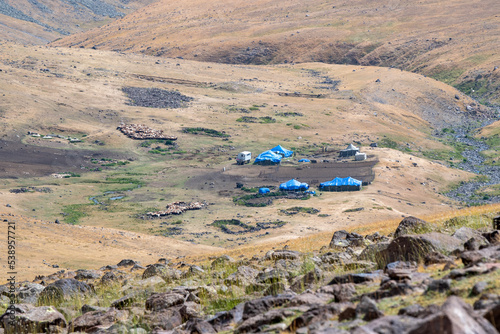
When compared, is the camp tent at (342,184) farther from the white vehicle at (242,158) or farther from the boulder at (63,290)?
the boulder at (63,290)

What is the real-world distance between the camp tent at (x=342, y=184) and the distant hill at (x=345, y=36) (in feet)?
211

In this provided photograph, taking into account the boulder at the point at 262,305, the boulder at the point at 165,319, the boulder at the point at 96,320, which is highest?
the boulder at the point at 262,305

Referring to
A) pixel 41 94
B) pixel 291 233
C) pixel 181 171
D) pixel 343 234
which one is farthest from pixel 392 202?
pixel 41 94

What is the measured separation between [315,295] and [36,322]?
6.03 m

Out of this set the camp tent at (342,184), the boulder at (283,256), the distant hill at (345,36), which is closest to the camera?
the boulder at (283,256)

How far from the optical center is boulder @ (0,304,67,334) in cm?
1151

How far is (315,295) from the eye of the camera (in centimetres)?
938

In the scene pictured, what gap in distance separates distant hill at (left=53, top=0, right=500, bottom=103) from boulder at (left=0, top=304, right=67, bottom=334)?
106259 millimetres

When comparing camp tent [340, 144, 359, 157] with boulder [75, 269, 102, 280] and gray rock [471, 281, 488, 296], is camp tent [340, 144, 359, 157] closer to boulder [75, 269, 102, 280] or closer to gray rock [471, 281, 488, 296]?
boulder [75, 269, 102, 280]

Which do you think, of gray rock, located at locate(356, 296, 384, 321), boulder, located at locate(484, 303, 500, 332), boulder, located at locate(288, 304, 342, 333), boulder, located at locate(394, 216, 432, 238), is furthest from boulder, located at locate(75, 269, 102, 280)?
boulder, located at locate(484, 303, 500, 332)

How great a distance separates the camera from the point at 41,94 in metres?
78.1

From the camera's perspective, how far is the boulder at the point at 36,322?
37.8 feet

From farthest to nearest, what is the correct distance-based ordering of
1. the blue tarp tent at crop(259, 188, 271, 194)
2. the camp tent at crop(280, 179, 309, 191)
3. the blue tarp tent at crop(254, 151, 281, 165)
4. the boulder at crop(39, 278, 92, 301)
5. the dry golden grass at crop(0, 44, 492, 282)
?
the blue tarp tent at crop(254, 151, 281, 165)
the camp tent at crop(280, 179, 309, 191)
the blue tarp tent at crop(259, 188, 271, 194)
the dry golden grass at crop(0, 44, 492, 282)
the boulder at crop(39, 278, 92, 301)

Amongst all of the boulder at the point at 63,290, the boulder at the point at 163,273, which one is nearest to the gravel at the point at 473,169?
the boulder at the point at 163,273
